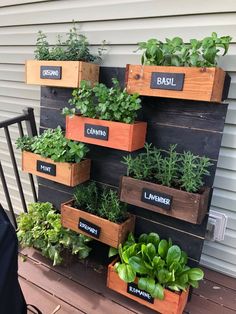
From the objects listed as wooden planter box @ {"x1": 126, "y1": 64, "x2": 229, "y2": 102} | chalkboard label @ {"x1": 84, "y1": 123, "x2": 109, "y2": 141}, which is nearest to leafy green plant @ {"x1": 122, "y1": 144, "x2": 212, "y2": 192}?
chalkboard label @ {"x1": 84, "y1": 123, "x2": 109, "y2": 141}

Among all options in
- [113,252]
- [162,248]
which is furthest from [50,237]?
[162,248]

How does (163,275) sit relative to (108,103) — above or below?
below

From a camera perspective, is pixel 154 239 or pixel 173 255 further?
pixel 154 239

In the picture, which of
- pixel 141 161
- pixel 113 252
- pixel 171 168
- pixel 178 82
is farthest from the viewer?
pixel 113 252

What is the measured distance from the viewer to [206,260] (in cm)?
181

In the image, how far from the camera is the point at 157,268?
4.43 feet

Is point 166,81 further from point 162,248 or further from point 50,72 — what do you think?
point 162,248

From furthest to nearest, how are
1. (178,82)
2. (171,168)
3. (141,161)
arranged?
1. (141,161)
2. (171,168)
3. (178,82)

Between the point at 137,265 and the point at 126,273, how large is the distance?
69mm

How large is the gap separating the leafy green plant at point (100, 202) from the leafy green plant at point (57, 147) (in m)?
0.21

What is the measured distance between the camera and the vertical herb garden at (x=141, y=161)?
4.20 ft

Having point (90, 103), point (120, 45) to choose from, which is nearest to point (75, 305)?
point (90, 103)

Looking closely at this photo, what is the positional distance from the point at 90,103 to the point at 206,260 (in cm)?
128

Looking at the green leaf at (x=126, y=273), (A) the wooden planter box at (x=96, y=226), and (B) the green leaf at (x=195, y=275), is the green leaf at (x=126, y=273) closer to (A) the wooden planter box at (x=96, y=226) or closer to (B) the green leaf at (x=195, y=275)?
(A) the wooden planter box at (x=96, y=226)
